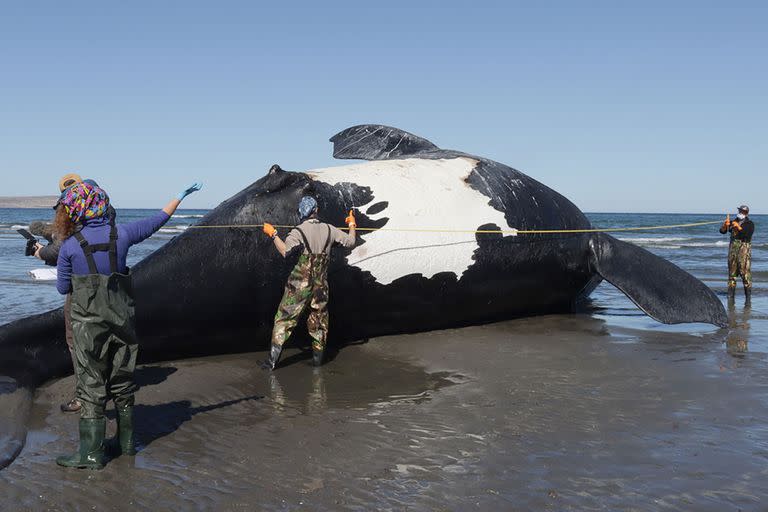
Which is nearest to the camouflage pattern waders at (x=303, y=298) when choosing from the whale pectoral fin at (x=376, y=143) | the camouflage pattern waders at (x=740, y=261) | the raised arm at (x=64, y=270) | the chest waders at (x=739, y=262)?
the raised arm at (x=64, y=270)

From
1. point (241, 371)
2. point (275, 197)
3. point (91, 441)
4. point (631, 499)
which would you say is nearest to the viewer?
point (631, 499)

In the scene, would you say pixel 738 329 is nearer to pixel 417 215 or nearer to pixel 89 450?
pixel 417 215

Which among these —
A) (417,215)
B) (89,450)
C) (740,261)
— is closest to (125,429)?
(89,450)

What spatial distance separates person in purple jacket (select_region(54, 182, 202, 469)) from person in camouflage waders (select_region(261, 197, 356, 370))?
2459 mm

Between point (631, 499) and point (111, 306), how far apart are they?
3337 mm

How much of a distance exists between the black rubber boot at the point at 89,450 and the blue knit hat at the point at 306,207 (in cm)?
321

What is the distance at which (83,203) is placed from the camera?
459 cm

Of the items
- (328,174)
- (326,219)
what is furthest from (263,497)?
(328,174)

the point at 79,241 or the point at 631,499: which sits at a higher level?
the point at 79,241

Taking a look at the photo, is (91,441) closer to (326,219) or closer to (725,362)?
(326,219)

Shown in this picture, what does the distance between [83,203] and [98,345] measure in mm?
907

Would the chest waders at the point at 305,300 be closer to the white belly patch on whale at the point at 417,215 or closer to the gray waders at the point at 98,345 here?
the white belly patch on whale at the point at 417,215

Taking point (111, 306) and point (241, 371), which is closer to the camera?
point (111, 306)

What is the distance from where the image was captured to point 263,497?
13.6 ft
